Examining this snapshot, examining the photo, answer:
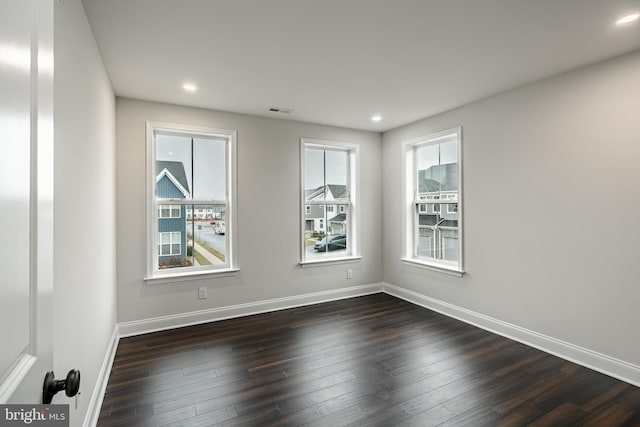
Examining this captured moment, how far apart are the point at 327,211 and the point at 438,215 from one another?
154cm

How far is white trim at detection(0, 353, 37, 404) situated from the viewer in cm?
52

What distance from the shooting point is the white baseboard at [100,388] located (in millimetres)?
1940

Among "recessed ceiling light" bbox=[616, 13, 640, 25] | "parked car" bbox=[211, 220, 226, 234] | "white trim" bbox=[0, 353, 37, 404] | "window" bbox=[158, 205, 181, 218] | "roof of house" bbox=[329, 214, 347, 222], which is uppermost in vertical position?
"recessed ceiling light" bbox=[616, 13, 640, 25]

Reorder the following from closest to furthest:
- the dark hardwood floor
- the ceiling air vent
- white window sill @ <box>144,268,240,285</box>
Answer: the dark hardwood floor → white window sill @ <box>144,268,240,285</box> → the ceiling air vent

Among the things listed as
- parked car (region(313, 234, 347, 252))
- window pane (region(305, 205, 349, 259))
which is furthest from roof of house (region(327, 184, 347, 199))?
parked car (region(313, 234, 347, 252))

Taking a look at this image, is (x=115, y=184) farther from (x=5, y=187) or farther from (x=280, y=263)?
(x=5, y=187)

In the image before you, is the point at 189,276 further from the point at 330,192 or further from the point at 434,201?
the point at 434,201

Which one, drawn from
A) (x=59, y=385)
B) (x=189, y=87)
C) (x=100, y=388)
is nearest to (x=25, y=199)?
(x=59, y=385)

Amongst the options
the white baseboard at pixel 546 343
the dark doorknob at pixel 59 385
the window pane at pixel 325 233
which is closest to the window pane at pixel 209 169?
the window pane at pixel 325 233

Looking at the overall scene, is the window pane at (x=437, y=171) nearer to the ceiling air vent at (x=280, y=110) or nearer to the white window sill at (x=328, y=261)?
the white window sill at (x=328, y=261)

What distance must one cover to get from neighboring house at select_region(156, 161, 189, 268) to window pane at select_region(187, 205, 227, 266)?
4.1 inches

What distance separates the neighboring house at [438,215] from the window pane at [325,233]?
1.12m

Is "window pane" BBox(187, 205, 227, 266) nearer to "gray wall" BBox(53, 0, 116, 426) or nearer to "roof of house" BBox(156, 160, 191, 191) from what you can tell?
"roof of house" BBox(156, 160, 191, 191)

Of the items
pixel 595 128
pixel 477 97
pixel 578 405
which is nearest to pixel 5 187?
pixel 578 405
